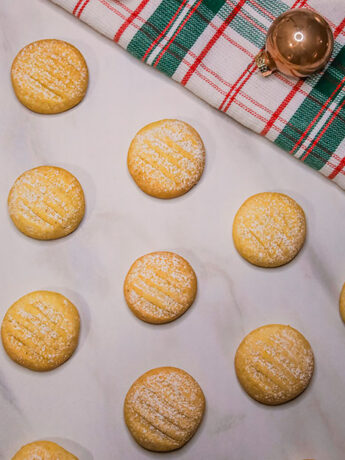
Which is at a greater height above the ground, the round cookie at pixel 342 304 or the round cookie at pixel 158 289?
the round cookie at pixel 342 304

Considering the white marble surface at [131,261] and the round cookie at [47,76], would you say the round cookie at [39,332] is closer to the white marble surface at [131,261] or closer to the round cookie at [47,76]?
the white marble surface at [131,261]

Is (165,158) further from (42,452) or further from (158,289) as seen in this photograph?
(42,452)

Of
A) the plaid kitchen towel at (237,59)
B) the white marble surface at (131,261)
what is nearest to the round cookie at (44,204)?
the white marble surface at (131,261)

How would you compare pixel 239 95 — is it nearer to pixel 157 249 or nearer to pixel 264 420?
pixel 157 249

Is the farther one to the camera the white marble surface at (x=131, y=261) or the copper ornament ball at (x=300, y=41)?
the white marble surface at (x=131, y=261)

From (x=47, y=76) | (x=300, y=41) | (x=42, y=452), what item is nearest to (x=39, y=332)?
(x=42, y=452)

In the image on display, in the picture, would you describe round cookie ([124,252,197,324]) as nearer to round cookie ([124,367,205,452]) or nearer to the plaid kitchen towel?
round cookie ([124,367,205,452])

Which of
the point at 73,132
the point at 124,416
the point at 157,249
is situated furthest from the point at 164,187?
the point at 124,416
